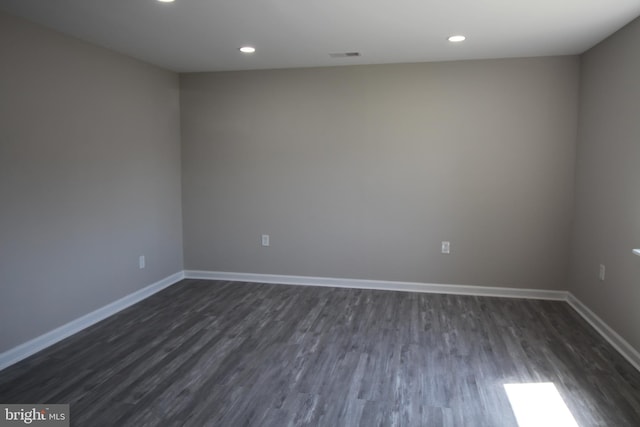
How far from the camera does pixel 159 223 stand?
182 inches

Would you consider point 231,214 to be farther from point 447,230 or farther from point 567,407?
point 567,407

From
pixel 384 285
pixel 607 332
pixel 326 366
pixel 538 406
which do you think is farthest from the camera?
pixel 384 285

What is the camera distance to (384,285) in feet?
15.3

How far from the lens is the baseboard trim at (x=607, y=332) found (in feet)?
9.57

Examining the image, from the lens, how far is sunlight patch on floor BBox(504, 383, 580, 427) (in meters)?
2.26

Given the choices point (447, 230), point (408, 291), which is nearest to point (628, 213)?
point (447, 230)

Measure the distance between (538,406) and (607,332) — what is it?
4.39 ft

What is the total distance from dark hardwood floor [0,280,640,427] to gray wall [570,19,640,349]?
33 centimetres

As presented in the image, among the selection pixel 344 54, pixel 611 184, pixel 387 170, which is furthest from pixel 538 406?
pixel 344 54

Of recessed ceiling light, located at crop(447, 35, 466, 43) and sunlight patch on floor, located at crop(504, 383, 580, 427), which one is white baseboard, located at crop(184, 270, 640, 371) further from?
recessed ceiling light, located at crop(447, 35, 466, 43)

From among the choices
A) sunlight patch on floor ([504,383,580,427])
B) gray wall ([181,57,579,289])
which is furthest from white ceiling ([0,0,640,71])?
sunlight patch on floor ([504,383,580,427])

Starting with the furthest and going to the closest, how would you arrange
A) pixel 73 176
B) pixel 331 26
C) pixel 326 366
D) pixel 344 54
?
1. pixel 344 54
2. pixel 73 176
3. pixel 331 26
4. pixel 326 366

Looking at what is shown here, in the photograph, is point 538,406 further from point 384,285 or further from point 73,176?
point 73,176

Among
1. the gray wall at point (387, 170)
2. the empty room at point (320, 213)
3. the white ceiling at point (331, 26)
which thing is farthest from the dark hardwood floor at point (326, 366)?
the white ceiling at point (331, 26)
